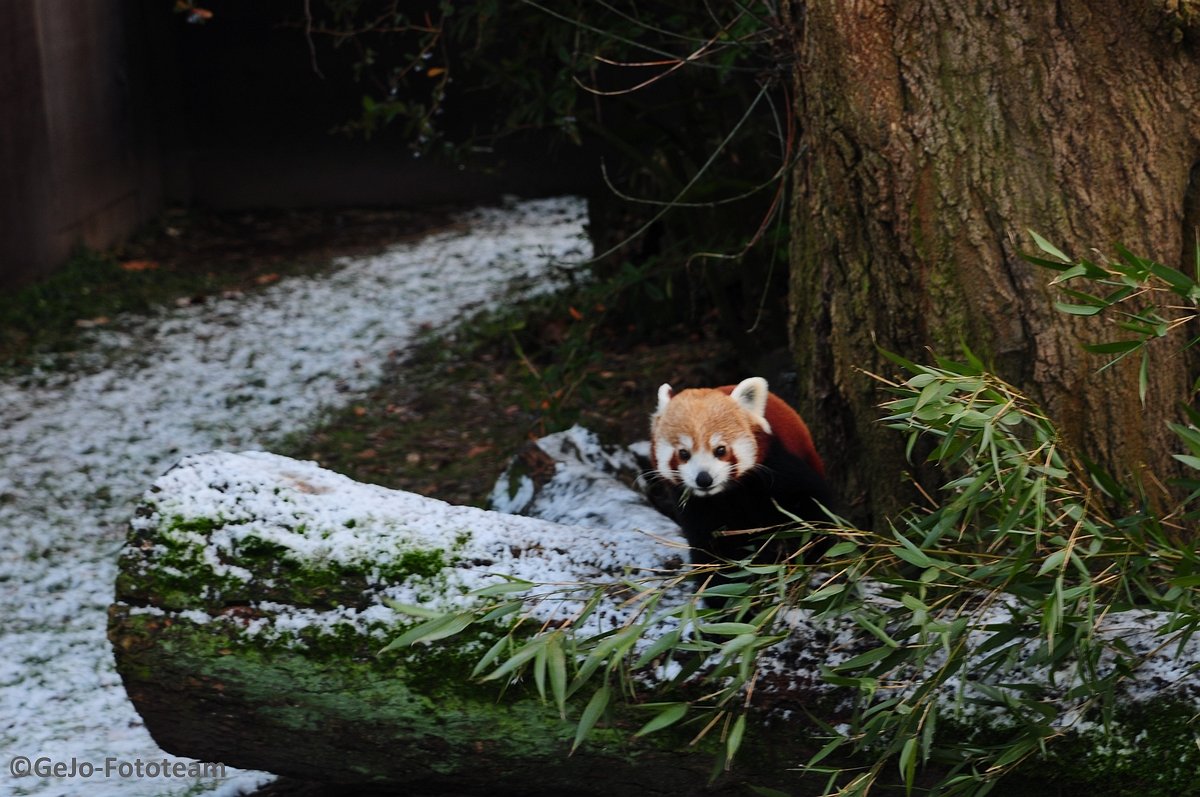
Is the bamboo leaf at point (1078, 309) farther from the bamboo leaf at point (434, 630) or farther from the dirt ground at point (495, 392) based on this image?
the dirt ground at point (495, 392)

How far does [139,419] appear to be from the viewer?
5.98 meters

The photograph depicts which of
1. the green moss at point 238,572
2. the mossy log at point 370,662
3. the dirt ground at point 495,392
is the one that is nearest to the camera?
the mossy log at point 370,662

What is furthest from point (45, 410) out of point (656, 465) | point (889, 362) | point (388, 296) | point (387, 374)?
point (889, 362)

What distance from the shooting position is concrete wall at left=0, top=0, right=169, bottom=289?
727 cm

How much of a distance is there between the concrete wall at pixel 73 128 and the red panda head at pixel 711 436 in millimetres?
5830

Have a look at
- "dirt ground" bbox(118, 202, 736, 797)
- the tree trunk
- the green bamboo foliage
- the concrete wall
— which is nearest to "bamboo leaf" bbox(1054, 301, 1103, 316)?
the green bamboo foliage

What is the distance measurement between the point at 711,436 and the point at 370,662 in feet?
3.09

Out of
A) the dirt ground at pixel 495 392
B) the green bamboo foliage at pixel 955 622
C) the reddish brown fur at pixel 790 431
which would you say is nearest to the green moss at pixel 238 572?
the green bamboo foliage at pixel 955 622

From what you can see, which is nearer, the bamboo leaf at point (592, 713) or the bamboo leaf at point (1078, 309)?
the bamboo leaf at point (592, 713)

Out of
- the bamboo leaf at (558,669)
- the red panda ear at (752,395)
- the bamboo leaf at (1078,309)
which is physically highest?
the bamboo leaf at (1078,309)

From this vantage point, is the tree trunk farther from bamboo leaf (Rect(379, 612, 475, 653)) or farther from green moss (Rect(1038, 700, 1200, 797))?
bamboo leaf (Rect(379, 612, 475, 653))

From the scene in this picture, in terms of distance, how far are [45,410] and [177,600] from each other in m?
3.77

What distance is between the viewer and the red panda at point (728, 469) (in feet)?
9.18

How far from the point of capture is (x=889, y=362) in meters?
3.05
